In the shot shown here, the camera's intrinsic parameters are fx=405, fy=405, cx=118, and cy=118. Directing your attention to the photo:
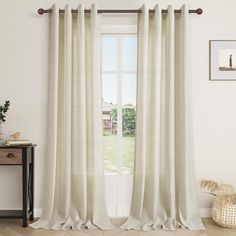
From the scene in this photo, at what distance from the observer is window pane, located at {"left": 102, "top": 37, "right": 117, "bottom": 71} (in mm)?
4469

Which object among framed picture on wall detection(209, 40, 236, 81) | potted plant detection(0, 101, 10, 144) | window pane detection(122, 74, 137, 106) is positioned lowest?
potted plant detection(0, 101, 10, 144)

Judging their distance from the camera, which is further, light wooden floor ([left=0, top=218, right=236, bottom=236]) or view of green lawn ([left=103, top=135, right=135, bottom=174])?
view of green lawn ([left=103, top=135, right=135, bottom=174])

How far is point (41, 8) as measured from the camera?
14.3 feet

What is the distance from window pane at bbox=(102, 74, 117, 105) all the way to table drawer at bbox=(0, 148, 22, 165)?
1.13 m

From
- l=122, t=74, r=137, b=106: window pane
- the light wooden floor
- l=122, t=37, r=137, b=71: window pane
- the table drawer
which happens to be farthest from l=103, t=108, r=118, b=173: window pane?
the table drawer

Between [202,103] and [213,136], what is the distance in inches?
15.0

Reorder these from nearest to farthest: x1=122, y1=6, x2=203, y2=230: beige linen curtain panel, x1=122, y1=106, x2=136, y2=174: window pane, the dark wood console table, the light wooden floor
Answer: the light wooden floor
the dark wood console table
x1=122, y1=6, x2=203, y2=230: beige linen curtain panel
x1=122, y1=106, x2=136, y2=174: window pane

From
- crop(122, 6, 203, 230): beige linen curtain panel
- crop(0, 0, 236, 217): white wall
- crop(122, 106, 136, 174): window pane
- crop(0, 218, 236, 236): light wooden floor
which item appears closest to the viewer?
crop(0, 218, 236, 236): light wooden floor

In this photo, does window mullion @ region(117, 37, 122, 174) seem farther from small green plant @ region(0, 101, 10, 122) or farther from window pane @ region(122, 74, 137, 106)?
small green plant @ region(0, 101, 10, 122)

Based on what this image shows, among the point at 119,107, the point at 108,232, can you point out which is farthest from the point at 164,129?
the point at 108,232

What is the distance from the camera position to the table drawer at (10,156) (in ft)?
13.1

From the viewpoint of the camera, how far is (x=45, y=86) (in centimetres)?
439

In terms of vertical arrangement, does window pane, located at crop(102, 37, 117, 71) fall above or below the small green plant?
above

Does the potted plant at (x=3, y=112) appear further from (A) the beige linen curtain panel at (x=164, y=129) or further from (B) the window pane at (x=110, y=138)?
(A) the beige linen curtain panel at (x=164, y=129)
